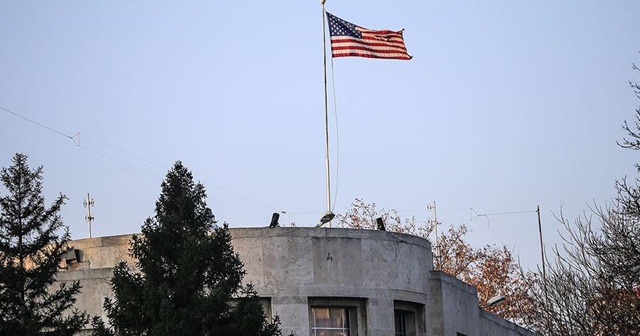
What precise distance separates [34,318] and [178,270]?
352 centimetres

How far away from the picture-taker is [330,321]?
1623 inches

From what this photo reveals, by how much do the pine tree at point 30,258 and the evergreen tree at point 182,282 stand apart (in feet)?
5.85

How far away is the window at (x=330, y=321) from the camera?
4088 cm

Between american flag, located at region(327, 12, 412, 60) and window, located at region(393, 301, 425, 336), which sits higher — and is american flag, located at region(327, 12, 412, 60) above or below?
above

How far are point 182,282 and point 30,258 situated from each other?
4814mm

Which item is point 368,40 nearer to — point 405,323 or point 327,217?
point 327,217

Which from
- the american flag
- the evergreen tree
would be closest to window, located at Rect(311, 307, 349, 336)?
the evergreen tree

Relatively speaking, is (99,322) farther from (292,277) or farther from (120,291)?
(292,277)

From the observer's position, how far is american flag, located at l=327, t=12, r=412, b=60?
45.7 meters

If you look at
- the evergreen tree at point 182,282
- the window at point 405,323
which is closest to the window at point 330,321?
the window at point 405,323

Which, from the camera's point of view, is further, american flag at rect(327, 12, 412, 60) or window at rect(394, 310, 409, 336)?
american flag at rect(327, 12, 412, 60)

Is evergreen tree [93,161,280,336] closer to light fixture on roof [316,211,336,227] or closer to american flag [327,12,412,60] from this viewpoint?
light fixture on roof [316,211,336,227]

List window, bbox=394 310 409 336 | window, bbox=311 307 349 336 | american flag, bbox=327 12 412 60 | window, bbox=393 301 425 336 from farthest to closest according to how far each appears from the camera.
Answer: american flag, bbox=327 12 412 60 < window, bbox=393 301 425 336 < window, bbox=394 310 409 336 < window, bbox=311 307 349 336

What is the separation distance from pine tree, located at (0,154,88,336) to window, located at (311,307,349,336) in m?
7.16
